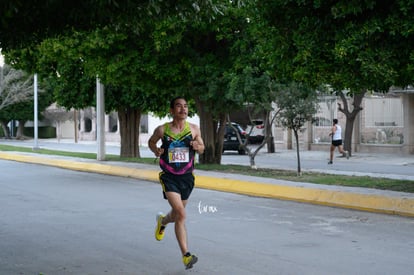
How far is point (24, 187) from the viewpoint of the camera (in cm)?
1683

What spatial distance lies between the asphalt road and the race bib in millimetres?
1199

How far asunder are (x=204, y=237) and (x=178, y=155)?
2.32m

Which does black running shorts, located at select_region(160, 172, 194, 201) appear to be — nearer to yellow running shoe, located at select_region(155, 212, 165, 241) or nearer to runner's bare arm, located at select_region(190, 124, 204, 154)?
runner's bare arm, located at select_region(190, 124, 204, 154)

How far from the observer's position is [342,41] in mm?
11234

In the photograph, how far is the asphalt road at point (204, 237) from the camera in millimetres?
7355

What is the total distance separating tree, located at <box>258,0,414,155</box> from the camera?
35.8 feet

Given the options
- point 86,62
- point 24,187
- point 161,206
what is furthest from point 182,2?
point 86,62

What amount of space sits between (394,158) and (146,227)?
20.4 metres

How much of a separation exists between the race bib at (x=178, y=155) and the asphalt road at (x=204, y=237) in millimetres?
1199

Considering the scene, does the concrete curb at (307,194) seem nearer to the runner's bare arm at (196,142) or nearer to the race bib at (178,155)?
the runner's bare arm at (196,142)

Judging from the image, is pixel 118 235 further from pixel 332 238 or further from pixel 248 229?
pixel 332 238

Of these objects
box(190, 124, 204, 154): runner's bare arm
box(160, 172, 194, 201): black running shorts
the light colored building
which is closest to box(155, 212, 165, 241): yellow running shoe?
Answer: box(160, 172, 194, 201): black running shorts

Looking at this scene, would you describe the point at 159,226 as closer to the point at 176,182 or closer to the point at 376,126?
the point at 176,182

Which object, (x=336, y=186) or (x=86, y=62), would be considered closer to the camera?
(x=336, y=186)
